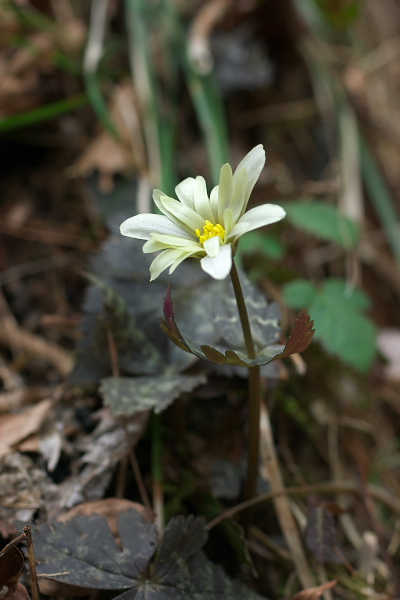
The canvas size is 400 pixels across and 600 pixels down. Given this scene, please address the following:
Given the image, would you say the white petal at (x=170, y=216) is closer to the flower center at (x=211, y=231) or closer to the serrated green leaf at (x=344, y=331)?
the flower center at (x=211, y=231)

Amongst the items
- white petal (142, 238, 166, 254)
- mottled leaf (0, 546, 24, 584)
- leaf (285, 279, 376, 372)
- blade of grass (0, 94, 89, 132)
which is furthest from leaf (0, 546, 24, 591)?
→ blade of grass (0, 94, 89, 132)

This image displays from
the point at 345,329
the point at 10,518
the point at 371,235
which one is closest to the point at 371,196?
the point at 371,235

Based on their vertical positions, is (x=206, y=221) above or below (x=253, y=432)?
above

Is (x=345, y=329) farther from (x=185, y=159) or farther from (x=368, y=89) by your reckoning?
(x=368, y=89)

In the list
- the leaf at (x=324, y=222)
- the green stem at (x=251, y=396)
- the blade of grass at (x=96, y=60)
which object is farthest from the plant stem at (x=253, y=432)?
the blade of grass at (x=96, y=60)

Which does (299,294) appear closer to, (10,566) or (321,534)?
(321,534)

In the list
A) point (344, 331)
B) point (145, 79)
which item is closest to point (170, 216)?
point (344, 331)
